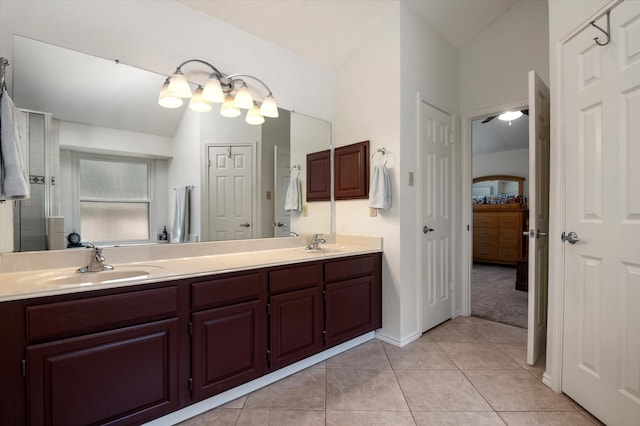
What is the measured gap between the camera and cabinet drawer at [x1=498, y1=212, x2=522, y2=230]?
221 inches

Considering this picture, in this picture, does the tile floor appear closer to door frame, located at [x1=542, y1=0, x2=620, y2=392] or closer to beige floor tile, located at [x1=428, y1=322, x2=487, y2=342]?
beige floor tile, located at [x1=428, y1=322, x2=487, y2=342]

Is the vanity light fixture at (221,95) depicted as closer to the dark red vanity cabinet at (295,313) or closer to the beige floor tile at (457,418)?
the dark red vanity cabinet at (295,313)

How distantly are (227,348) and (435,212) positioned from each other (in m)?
2.10

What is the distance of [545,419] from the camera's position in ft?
5.18

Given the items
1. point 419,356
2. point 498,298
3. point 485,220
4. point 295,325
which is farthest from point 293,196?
point 485,220

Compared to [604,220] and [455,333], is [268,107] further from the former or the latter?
[455,333]

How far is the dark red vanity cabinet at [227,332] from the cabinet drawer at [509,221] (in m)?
5.51

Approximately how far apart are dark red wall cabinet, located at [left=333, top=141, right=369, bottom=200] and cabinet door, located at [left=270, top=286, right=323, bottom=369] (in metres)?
1.01

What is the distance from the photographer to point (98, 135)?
69.4 inches

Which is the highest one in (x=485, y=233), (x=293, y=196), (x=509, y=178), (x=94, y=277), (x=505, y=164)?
(x=505, y=164)

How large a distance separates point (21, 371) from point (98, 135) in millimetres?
1228

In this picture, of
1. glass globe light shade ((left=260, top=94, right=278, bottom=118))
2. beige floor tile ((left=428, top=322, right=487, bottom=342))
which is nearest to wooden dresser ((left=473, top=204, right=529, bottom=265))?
beige floor tile ((left=428, top=322, right=487, bottom=342))

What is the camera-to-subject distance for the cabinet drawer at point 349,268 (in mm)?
2174

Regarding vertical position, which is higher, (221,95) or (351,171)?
(221,95)
